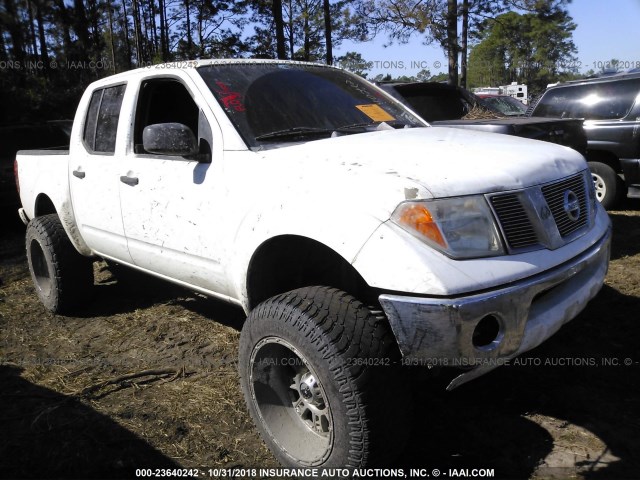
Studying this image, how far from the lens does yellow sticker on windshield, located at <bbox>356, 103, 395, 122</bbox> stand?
3.45m

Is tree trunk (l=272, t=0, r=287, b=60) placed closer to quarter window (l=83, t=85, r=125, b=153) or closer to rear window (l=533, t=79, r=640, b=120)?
rear window (l=533, t=79, r=640, b=120)

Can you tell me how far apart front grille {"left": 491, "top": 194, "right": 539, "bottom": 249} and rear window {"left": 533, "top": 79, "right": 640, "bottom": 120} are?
5988 mm

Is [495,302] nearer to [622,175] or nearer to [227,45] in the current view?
[622,175]

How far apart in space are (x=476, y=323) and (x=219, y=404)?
176 centimetres

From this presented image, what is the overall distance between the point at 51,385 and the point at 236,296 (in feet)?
5.18

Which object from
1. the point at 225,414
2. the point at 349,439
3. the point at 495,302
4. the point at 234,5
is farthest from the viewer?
the point at 234,5

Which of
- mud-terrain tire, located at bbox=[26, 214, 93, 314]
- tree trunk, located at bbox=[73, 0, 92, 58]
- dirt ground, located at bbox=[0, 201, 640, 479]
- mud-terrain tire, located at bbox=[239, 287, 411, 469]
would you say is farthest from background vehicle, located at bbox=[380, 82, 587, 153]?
tree trunk, located at bbox=[73, 0, 92, 58]

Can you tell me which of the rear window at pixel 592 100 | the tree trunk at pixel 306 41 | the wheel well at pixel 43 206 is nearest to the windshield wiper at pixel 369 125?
the wheel well at pixel 43 206

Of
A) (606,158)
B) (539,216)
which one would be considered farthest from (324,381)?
(606,158)

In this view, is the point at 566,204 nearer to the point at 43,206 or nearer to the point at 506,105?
the point at 43,206

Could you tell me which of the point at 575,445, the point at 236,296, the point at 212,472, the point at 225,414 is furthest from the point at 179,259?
the point at 575,445

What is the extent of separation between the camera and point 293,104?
3.25 metres

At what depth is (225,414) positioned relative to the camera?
3117 mm

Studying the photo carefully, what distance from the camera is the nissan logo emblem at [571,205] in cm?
256
